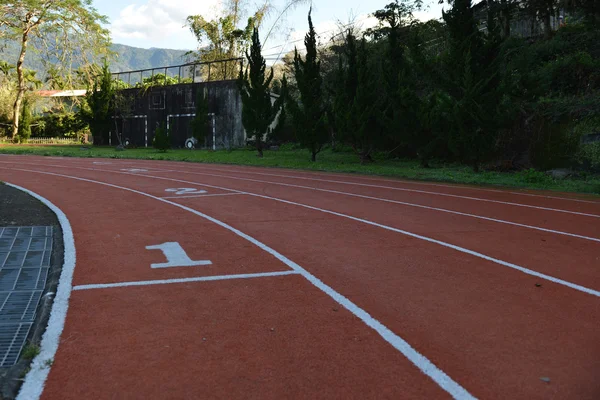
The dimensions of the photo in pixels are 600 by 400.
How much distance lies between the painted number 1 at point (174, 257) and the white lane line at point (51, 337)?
36.5 inches

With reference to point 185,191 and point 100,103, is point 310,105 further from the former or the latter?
point 100,103

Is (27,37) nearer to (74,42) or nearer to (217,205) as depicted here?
(74,42)

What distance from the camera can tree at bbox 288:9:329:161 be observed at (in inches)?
944

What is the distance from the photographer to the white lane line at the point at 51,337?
319 cm

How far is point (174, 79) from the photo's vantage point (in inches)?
1677

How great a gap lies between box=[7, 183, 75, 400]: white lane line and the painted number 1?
926 mm

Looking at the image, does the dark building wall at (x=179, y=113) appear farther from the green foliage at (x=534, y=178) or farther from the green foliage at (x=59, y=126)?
the green foliage at (x=534, y=178)

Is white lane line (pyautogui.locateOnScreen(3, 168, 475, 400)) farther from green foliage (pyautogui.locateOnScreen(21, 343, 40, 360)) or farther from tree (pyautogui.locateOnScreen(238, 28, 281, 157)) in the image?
tree (pyautogui.locateOnScreen(238, 28, 281, 157))

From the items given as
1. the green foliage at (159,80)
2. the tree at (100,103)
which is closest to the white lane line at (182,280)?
the green foliage at (159,80)

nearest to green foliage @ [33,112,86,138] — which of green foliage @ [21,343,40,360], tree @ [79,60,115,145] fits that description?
tree @ [79,60,115,145]

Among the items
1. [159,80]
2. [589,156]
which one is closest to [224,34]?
[159,80]

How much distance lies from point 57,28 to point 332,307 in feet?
138

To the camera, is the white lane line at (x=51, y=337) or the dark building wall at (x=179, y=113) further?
the dark building wall at (x=179, y=113)

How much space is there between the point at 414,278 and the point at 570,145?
47.6ft
